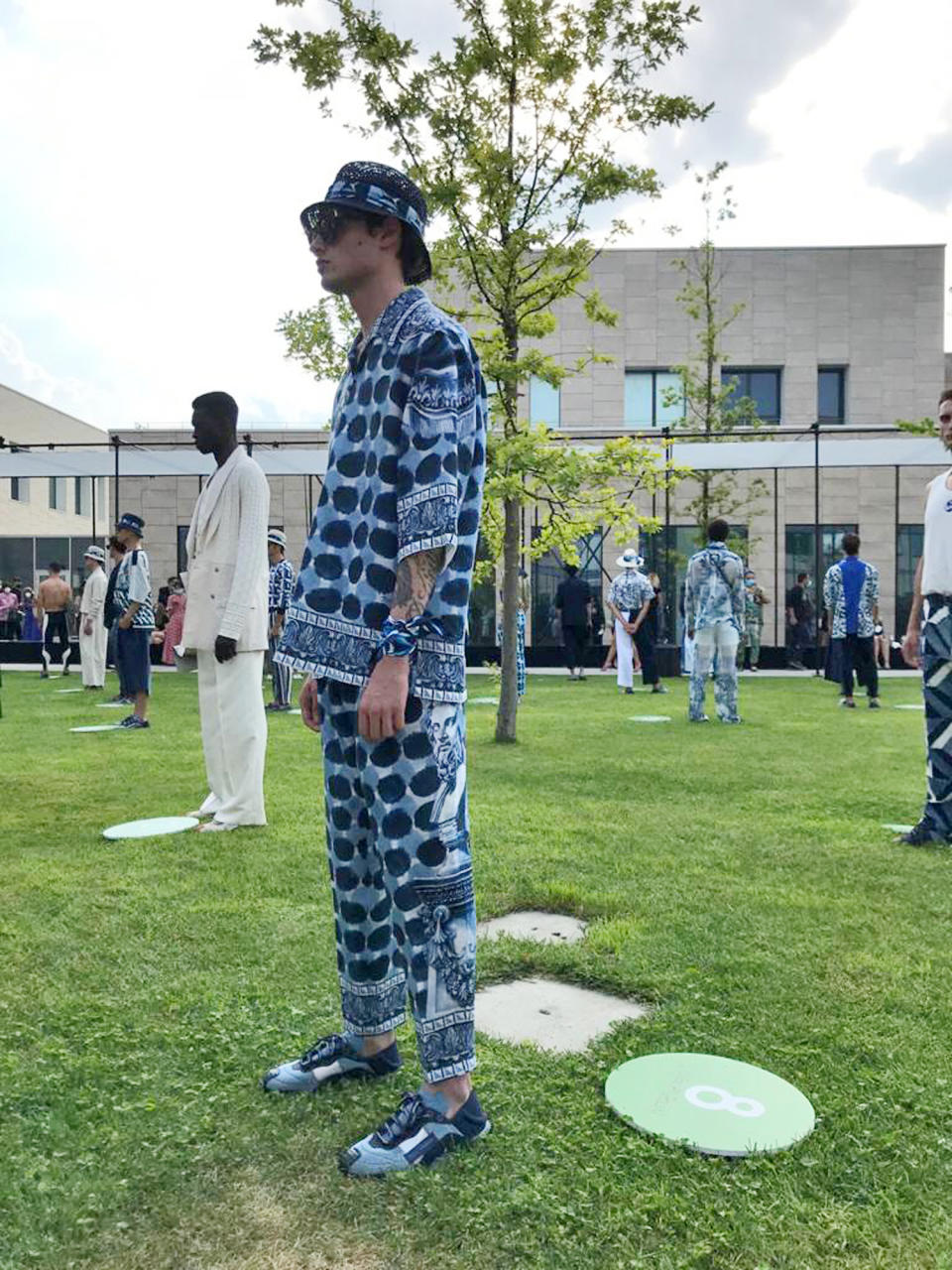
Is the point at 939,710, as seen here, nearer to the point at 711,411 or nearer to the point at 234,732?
the point at 234,732

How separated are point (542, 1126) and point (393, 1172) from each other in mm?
375

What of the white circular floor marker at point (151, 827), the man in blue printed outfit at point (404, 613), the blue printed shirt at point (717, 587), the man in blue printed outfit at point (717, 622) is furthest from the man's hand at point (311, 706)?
the blue printed shirt at point (717, 587)

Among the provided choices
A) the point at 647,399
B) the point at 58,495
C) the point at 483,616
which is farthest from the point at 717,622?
the point at 58,495

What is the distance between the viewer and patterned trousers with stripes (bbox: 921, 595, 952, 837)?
16.0 ft

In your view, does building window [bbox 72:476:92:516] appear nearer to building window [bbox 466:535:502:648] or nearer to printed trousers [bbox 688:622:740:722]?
building window [bbox 466:535:502:648]

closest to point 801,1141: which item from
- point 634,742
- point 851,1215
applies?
point 851,1215

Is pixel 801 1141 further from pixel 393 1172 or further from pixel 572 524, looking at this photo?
pixel 572 524

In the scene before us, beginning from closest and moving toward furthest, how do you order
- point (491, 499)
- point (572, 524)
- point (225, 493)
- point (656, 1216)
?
point (656, 1216)
point (225, 493)
point (491, 499)
point (572, 524)

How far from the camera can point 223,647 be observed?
15.8ft

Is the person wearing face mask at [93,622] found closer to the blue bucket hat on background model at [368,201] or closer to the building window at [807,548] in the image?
the blue bucket hat on background model at [368,201]

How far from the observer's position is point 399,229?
227cm

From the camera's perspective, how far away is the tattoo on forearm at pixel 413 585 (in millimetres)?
2057

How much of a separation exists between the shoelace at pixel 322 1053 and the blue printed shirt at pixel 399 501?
3.18 feet

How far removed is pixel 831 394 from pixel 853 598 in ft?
57.7
